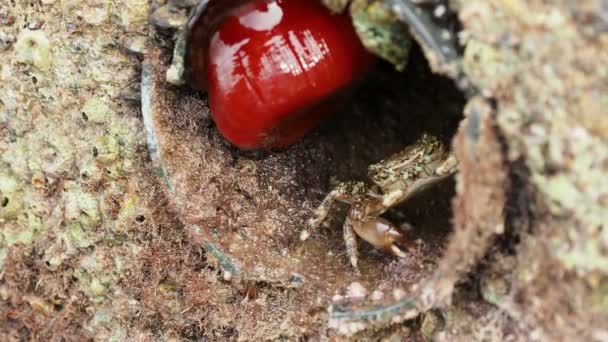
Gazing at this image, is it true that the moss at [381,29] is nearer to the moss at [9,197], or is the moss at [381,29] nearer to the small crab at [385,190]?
the small crab at [385,190]

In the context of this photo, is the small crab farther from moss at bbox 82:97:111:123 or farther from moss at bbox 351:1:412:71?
moss at bbox 82:97:111:123

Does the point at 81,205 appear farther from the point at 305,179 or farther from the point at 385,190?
the point at 385,190

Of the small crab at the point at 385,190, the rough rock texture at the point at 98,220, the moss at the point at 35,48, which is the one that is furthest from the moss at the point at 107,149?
the small crab at the point at 385,190

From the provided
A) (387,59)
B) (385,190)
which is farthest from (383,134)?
(387,59)

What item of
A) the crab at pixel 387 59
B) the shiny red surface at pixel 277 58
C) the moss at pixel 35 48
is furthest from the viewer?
the moss at pixel 35 48

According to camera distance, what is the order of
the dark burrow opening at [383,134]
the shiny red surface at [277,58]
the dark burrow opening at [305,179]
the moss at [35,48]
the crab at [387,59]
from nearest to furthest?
the crab at [387,59], the shiny red surface at [277,58], the dark burrow opening at [305,179], the moss at [35,48], the dark burrow opening at [383,134]

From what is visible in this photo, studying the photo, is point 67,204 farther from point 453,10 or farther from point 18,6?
point 453,10
